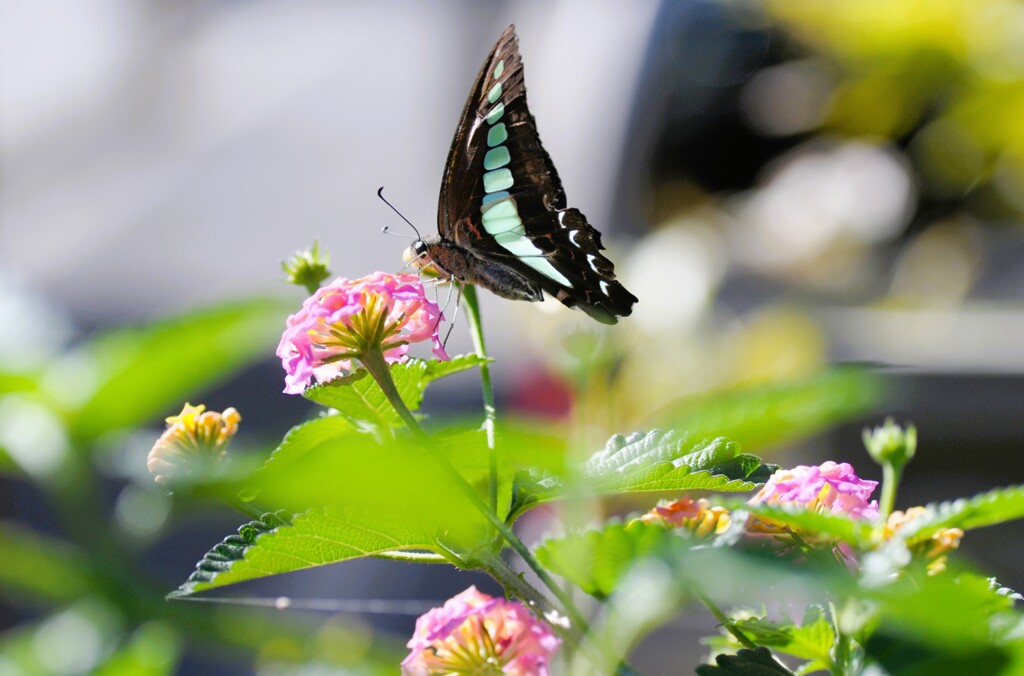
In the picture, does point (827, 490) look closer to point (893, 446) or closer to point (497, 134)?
point (893, 446)

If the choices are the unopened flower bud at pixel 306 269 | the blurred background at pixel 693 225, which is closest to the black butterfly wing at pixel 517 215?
the unopened flower bud at pixel 306 269

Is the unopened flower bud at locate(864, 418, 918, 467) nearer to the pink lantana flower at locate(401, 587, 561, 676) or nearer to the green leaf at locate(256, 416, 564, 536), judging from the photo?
the pink lantana flower at locate(401, 587, 561, 676)

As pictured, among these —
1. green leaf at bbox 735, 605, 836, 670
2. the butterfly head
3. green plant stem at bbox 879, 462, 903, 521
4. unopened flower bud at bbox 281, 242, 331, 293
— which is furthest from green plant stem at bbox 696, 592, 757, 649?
the butterfly head

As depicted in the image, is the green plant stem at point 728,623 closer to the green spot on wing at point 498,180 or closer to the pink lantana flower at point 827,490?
the pink lantana flower at point 827,490

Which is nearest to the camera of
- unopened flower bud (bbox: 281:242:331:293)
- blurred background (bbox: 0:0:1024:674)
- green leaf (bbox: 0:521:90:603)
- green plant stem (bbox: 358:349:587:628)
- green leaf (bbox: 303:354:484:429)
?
green leaf (bbox: 0:521:90:603)

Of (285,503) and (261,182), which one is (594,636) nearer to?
(285,503)
